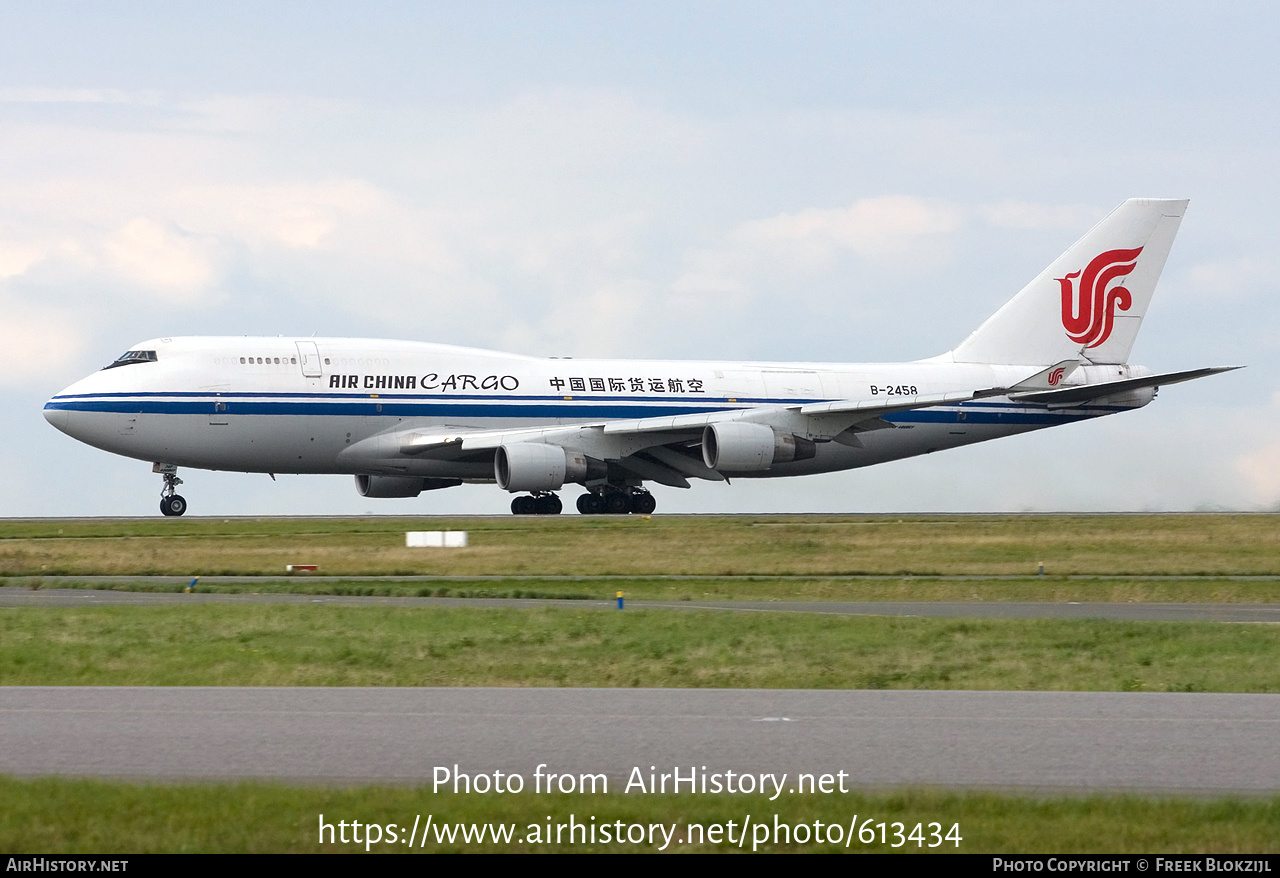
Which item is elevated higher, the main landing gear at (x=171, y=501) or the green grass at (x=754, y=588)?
the main landing gear at (x=171, y=501)

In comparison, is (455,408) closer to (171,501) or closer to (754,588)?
(171,501)

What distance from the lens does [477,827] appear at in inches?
312

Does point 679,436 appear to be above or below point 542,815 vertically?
above

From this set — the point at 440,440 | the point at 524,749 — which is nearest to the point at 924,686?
the point at 524,749

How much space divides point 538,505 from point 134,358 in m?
11.9

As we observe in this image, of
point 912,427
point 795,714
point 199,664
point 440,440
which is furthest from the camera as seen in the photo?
point 912,427

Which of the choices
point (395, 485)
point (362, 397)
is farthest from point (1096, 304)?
point (362, 397)

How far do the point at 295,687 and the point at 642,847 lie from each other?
23.6 feet

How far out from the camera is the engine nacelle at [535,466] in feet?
140

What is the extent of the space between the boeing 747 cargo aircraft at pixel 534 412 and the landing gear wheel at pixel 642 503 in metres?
0.05

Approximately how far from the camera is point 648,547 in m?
33.6

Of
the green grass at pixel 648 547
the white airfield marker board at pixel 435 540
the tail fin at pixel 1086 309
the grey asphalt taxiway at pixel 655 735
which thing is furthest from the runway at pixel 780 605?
the tail fin at pixel 1086 309

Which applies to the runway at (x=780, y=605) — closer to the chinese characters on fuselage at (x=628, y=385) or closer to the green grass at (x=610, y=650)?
the green grass at (x=610, y=650)
